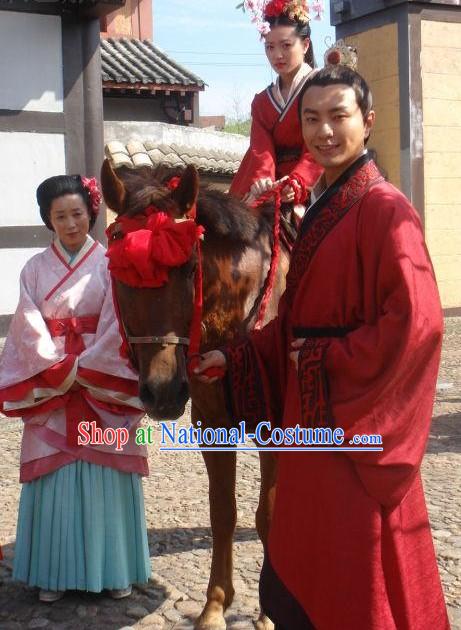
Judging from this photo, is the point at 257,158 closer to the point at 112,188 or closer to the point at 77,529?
the point at 112,188

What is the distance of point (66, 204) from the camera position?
3.37m

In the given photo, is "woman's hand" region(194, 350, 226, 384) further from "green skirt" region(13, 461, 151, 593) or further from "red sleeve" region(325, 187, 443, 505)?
"green skirt" region(13, 461, 151, 593)

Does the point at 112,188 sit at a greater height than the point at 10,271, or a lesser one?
greater

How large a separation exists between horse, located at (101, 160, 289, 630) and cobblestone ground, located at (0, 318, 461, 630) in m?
0.23

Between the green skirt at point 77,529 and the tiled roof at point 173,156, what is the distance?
7759 mm

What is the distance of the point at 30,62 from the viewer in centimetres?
849

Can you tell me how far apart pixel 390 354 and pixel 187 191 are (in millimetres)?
989

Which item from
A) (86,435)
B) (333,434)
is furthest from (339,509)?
(86,435)

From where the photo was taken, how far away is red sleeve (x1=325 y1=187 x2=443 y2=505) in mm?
2043

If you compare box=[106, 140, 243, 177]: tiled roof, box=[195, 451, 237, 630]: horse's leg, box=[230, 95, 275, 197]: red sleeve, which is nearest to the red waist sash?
box=[195, 451, 237, 630]: horse's leg

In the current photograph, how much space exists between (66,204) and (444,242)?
11086 mm

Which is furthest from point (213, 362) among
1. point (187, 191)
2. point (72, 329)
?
point (72, 329)

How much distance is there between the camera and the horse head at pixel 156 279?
8.06ft

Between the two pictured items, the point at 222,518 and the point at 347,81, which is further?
the point at 222,518
